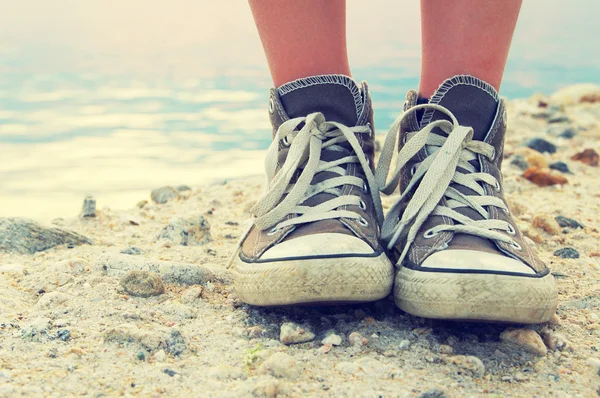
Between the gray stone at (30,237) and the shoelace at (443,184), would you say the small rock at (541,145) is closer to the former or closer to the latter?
the shoelace at (443,184)

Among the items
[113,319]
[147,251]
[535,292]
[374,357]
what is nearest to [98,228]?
[147,251]

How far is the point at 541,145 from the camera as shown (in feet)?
18.2

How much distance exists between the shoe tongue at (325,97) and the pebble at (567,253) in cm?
117

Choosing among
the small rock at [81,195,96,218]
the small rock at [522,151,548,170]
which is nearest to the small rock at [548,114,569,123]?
the small rock at [522,151,548,170]

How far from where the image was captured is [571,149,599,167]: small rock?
5.00 m

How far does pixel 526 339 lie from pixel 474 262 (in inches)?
10.5

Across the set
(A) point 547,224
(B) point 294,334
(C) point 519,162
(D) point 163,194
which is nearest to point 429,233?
(B) point 294,334

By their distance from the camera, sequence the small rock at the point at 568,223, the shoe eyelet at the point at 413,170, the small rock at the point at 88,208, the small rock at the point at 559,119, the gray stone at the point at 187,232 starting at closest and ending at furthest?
the shoe eyelet at the point at 413,170, the gray stone at the point at 187,232, the small rock at the point at 568,223, the small rock at the point at 88,208, the small rock at the point at 559,119

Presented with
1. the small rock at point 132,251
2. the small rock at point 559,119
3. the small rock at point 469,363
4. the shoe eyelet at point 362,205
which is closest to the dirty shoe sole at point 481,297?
the small rock at point 469,363

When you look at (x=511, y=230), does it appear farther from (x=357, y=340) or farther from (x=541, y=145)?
(x=541, y=145)

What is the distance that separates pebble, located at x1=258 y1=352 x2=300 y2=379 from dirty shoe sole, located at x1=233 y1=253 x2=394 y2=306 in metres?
0.23

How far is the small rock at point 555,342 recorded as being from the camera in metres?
1.86

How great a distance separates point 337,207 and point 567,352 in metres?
0.81

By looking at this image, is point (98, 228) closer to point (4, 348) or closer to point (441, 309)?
point (4, 348)
